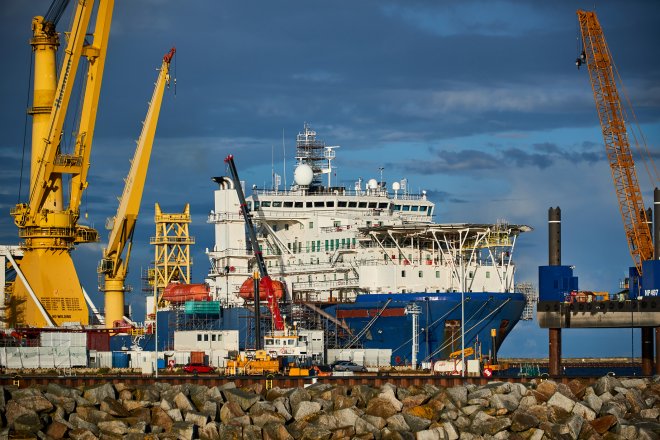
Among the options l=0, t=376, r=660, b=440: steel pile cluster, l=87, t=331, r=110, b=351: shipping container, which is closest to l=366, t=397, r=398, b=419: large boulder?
l=0, t=376, r=660, b=440: steel pile cluster

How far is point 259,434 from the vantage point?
4384 cm

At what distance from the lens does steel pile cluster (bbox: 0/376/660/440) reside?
1727 inches

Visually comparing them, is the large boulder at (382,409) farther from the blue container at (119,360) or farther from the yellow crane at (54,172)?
the yellow crane at (54,172)

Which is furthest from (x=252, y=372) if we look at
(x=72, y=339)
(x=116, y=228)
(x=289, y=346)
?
(x=116, y=228)

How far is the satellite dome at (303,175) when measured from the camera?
89.9 metres

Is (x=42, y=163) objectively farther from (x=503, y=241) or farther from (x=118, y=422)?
(x=118, y=422)

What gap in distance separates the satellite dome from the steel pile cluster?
138ft

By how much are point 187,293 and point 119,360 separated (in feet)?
46.1

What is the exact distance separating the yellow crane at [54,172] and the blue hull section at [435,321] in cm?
1859

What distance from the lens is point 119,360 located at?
74.3m

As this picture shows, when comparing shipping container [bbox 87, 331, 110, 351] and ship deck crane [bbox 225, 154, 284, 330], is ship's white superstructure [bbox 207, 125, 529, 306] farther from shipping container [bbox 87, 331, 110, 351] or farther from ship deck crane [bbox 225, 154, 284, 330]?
shipping container [bbox 87, 331, 110, 351]

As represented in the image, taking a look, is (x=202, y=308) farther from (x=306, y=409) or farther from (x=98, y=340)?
(x=306, y=409)

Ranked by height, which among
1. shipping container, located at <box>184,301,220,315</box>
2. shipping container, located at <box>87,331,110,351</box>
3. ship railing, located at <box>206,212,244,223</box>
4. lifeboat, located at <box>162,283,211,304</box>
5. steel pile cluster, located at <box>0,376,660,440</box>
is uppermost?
ship railing, located at <box>206,212,244,223</box>

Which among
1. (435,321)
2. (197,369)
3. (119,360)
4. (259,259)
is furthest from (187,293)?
(197,369)
